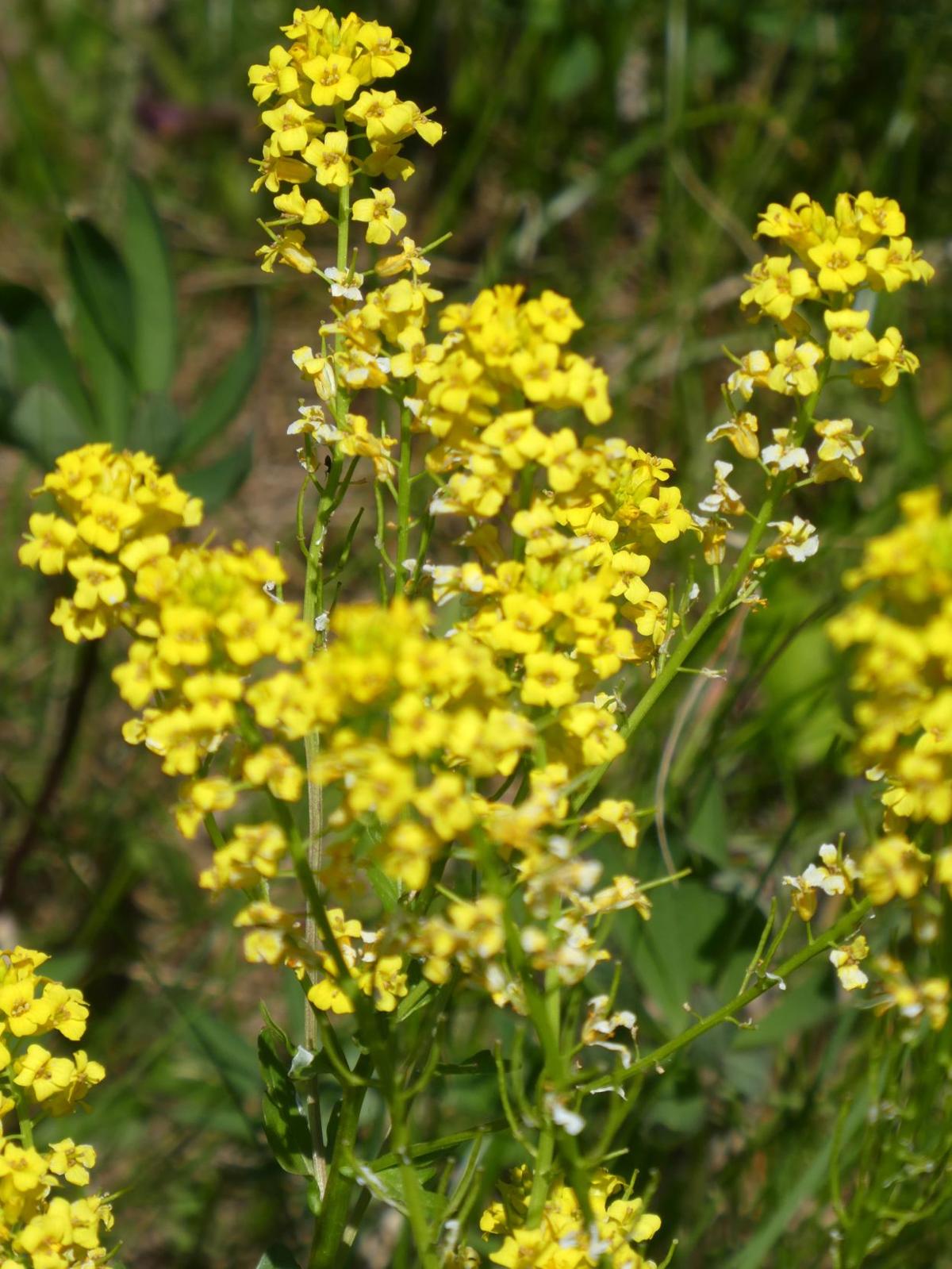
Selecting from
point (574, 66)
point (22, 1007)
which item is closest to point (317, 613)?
point (22, 1007)

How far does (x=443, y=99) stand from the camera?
4.67 m

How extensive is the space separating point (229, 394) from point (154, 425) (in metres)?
0.24

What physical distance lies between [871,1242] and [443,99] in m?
3.93

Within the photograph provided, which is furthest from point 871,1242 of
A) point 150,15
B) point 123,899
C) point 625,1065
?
point 150,15

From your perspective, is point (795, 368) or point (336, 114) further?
point (336, 114)

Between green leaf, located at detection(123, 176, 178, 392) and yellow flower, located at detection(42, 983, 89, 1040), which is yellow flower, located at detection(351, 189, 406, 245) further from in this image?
green leaf, located at detection(123, 176, 178, 392)

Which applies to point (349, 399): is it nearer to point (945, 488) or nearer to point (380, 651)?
point (380, 651)

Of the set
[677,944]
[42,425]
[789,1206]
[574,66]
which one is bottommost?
[789,1206]

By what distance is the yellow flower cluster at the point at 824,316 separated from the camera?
5.51 ft

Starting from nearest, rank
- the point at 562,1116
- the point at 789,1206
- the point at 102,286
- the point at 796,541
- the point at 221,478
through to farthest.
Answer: the point at 562,1116, the point at 796,541, the point at 789,1206, the point at 221,478, the point at 102,286

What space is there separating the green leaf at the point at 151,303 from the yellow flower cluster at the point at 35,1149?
181cm

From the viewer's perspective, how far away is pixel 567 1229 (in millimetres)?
1594

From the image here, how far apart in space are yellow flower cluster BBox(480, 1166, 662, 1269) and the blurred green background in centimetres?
60

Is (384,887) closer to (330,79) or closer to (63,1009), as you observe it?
(63,1009)
